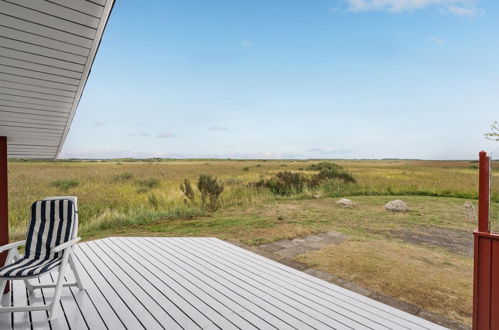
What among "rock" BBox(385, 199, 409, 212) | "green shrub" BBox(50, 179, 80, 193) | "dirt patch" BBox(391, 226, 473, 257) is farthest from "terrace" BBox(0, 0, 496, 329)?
"green shrub" BBox(50, 179, 80, 193)

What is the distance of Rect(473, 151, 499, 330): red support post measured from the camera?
5.62 feet

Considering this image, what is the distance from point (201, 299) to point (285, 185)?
873 centimetres

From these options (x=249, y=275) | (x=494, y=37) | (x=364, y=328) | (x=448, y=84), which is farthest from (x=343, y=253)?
(x=448, y=84)

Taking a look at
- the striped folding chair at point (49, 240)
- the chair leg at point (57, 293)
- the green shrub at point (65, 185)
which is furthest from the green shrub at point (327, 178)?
the green shrub at point (65, 185)

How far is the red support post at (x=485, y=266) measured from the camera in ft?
5.62

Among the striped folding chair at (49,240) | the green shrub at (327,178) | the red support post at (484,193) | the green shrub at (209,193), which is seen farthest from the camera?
the green shrub at (327,178)

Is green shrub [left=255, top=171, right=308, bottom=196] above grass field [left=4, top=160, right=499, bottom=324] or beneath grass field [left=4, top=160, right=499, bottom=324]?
above

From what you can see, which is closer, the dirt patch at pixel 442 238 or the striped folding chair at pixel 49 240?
the striped folding chair at pixel 49 240

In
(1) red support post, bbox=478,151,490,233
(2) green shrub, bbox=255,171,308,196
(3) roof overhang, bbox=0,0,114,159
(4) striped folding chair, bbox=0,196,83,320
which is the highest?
(3) roof overhang, bbox=0,0,114,159

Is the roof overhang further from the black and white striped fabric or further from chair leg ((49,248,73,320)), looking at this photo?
chair leg ((49,248,73,320))

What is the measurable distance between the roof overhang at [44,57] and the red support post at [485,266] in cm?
281

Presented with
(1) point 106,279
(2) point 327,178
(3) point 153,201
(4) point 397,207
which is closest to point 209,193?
(3) point 153,201

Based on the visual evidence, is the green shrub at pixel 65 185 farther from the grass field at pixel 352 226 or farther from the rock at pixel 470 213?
the rock at pixel 470 213

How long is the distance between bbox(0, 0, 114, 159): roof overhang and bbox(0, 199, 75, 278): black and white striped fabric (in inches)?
37.7
